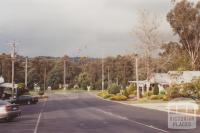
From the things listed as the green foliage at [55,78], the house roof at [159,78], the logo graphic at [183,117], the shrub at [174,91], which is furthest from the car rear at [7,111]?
the green foliage at [55,78]

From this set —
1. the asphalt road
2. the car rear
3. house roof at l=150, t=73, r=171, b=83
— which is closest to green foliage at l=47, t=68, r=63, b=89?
house roof at l=150, t=73, r=171, b=83

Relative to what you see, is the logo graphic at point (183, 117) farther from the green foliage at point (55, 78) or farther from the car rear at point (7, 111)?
the green foliage at point (55, 78)

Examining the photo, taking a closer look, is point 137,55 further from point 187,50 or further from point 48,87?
point 48,87

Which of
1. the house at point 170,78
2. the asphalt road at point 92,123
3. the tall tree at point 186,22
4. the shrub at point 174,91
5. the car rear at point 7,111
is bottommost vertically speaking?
the asphalt road at point 92,123

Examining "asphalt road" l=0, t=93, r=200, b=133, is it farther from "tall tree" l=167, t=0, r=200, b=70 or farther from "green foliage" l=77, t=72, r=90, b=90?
"green foliage" l=77, t=72, r=90, b=90

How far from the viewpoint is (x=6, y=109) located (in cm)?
3428

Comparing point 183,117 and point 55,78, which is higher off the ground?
point 55,78

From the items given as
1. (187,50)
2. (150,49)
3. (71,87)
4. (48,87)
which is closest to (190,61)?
(187,50)

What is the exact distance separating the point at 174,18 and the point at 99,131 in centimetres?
6807

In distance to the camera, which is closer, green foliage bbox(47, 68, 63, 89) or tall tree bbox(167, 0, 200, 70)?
tall tree bbox(167, 0, 200, 70)

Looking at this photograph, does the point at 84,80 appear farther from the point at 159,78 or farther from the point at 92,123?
the point at 92,123

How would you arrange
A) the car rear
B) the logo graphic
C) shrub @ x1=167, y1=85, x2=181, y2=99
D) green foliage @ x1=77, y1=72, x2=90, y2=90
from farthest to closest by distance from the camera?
1. green foliage @ x1=77, y1=72, x2=90, y2=90
2. shrub @ x1=167, y1=85, x2=181, y2=99
3. the car rear
4. the logo graphic

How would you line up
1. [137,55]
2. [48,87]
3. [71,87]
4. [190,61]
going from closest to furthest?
1. [137,55]
2. [190,61]
3. [48,87]
4. [71,87]

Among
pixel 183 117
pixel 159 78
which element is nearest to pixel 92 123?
pixel 183 117
